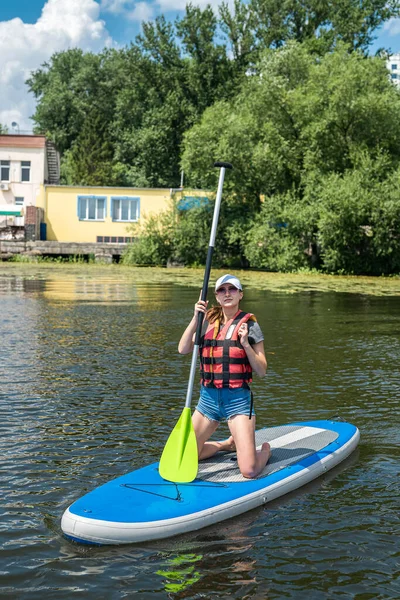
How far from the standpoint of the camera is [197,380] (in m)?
11.2

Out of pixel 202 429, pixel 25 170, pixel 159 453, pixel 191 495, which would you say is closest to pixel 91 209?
pixel 25 170

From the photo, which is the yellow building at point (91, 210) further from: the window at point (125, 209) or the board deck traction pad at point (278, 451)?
the board deck traction pad at point (278, 451)

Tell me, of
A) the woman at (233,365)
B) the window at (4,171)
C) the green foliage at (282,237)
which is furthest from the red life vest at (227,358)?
the window at (4,171)

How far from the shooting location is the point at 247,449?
588cm

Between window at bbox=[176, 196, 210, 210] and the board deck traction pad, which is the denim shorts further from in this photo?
window at bbox=[176, 196, 210, 210]

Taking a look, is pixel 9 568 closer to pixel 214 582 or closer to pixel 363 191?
pixel 214 582

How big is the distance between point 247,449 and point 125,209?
43394 mm

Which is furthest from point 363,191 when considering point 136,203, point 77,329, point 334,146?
point 77,329

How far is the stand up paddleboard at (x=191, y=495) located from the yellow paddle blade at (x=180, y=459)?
0.07m

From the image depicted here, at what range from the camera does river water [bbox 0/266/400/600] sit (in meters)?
4.61

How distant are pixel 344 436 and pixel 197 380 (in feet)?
14.2

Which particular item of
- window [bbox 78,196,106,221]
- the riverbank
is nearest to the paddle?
the riverbank

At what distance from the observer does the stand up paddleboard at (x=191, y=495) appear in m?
4.98

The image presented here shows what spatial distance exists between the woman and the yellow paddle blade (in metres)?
0.25
